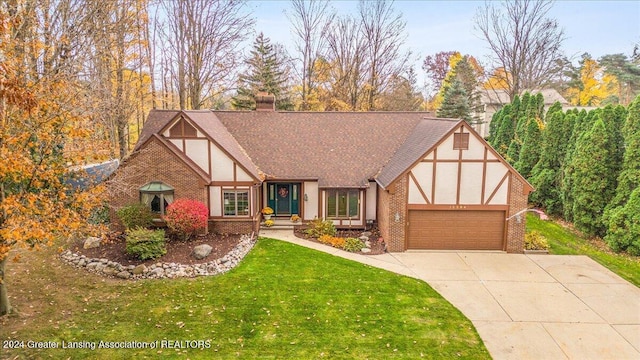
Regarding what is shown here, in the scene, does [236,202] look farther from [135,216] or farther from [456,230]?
[456,230]

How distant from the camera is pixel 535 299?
11.4 metres

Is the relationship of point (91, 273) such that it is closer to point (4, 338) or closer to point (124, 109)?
point (4, 338)

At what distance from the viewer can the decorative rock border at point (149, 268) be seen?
1245 cm

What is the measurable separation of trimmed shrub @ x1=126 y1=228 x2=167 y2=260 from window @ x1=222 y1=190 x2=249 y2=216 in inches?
147

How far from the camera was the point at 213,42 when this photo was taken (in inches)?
1009

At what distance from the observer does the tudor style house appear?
15164 mm

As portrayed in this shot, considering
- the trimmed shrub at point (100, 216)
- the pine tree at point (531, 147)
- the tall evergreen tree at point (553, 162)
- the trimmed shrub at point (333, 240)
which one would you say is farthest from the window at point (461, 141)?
the trimmed shrub at point (100, 216)

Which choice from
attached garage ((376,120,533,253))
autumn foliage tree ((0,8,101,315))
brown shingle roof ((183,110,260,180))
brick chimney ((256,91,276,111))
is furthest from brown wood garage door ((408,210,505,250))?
autumn foliage tree ((0,8,101,315))

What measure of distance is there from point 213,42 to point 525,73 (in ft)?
88.8

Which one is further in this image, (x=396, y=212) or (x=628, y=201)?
(x=396, y=212)

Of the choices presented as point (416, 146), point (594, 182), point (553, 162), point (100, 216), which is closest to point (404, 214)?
point (416, 146)

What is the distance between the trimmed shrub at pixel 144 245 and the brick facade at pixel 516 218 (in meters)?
13.5

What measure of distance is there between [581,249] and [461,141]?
7124 millimetres

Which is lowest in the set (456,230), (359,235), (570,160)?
(359,235)
